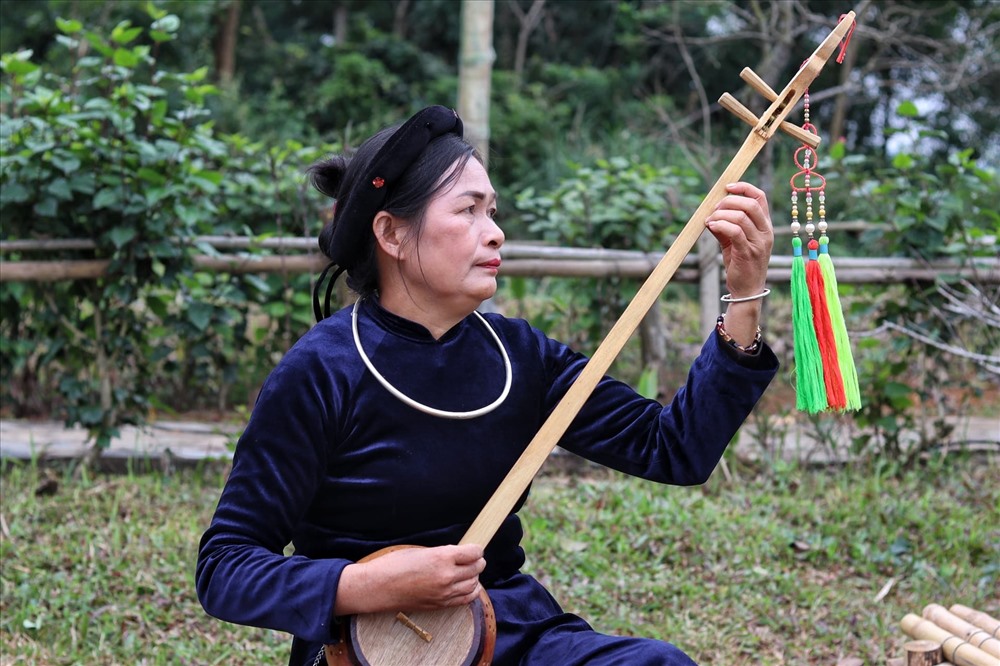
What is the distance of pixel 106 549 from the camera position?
4.02 metres

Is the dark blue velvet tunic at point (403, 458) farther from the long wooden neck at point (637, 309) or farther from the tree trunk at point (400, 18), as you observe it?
the tree trunk at point (400, 18)

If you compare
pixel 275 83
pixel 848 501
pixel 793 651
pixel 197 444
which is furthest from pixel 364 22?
pixel 793 651

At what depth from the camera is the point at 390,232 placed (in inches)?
83.7

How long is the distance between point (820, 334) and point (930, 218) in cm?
332

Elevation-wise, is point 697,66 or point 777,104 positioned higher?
point 777,104

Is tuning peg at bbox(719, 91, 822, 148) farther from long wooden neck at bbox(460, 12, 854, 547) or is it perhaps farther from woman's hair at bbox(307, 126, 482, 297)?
woman's hair at bbox(307, 126, 482, 297)

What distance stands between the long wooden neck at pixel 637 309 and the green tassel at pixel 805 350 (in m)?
0.18

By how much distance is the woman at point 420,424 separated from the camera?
6.19 feet

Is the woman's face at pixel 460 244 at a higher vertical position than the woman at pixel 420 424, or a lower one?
higher

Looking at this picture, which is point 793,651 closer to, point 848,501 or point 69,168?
point 848,501

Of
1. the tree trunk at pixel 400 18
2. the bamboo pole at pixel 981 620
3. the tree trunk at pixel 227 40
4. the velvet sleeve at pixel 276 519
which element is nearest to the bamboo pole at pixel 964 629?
the bamboo pole at pixel 981 620

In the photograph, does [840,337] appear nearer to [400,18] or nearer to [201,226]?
[201,226]

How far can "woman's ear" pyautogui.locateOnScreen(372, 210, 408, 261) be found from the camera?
2.11 metres

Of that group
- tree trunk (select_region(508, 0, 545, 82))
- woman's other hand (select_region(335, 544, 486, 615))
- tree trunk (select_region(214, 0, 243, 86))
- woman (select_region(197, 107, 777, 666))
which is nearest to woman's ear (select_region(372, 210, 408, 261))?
woman (select_region(197, 107, 777, 666))
